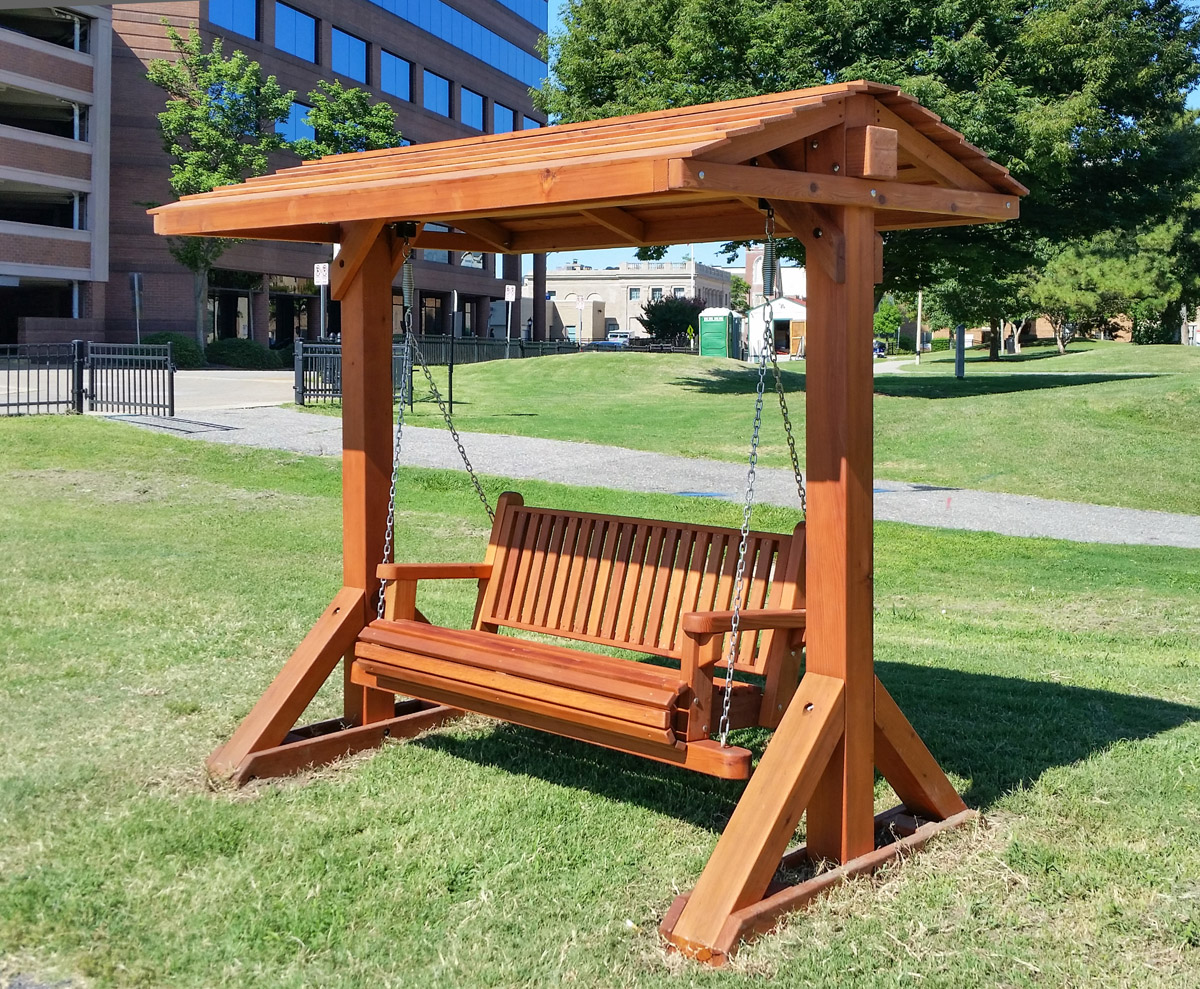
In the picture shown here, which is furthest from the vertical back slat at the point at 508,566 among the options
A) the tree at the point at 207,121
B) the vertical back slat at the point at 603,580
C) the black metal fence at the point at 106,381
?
the tree at the point at 207,121

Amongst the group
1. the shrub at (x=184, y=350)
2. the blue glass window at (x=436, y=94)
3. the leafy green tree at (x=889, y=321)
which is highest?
the blue glass window at (x=436, y=94)

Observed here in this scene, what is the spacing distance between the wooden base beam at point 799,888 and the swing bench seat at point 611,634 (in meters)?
0.42

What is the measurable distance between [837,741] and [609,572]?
168 centimetres

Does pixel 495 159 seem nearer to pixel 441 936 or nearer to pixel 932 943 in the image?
pixel 441 936

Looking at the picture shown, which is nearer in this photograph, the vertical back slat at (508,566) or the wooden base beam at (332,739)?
the wooden base beam at (332,739)

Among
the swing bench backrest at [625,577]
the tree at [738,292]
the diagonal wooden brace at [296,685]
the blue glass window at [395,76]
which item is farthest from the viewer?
the tree at [738,292]

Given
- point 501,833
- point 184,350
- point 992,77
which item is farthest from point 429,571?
point 184,350

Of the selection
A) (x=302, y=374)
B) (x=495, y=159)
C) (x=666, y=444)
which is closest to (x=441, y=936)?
(x=495, y=159)

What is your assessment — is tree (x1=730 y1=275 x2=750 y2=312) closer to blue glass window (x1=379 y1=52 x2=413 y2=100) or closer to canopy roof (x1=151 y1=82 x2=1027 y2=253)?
blue glass window (x1=379 y1=52 x2=413 y2=100)

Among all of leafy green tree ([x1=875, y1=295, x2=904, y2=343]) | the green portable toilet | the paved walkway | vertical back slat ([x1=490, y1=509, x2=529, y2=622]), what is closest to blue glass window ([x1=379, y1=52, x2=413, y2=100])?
the green portable toilet

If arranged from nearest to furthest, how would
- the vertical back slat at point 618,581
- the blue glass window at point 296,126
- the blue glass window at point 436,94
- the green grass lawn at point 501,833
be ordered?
1. the green grass lawn at point 501,833
2. the vertical back slat at point 618,581
3. the blue glass window at point 296,126
4. the blue glass window at point 436,94

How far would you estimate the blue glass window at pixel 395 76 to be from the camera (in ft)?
189

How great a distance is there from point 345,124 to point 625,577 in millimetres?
40050

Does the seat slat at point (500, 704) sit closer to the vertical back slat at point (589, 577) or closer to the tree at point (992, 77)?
the vertical back slat at point (589, 577)
